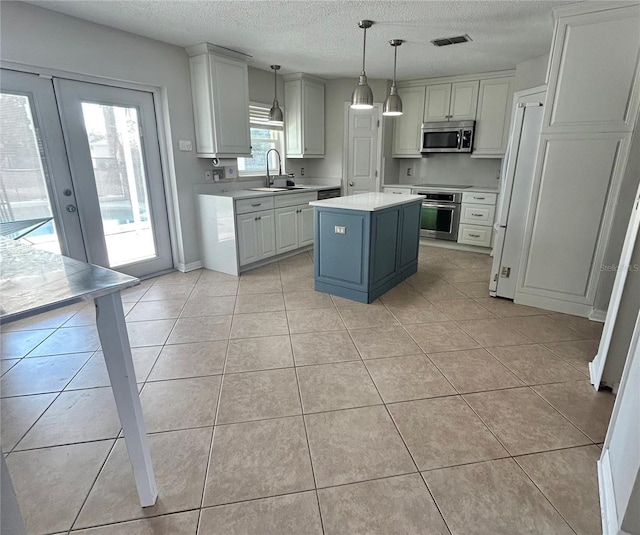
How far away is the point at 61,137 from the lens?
3.05 metres

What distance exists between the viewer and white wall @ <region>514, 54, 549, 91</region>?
13.4 ft

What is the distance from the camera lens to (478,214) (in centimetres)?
490

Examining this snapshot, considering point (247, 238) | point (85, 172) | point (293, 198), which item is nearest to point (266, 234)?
point (247, 238)

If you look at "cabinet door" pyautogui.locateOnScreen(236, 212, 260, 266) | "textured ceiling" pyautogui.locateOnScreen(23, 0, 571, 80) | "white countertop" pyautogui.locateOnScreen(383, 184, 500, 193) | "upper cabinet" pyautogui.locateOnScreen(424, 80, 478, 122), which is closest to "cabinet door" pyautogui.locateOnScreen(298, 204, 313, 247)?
"cabinet door" pyautogui.locateOnScreen(236, 212, 260, 266)

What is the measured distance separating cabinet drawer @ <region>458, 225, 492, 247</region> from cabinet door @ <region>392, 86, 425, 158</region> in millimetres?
1450

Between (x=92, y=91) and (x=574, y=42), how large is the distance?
4032mm

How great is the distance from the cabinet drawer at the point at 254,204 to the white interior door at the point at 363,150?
5.70 feet

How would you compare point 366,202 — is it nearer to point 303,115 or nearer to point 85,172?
point 303,115

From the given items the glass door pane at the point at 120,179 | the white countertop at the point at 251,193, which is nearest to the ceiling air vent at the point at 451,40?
the white countertop at the point at 251,193

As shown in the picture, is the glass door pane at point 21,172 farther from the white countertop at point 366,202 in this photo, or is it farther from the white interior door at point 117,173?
the white countertop at point 366,202

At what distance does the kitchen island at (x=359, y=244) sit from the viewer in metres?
3.13

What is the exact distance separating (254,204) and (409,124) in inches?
118

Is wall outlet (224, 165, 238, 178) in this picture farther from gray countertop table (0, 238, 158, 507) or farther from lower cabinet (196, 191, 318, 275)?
gray countertop table (0, 238, 158, 507)

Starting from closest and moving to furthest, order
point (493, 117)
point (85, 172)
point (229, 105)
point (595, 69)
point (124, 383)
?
point (124, 383) → point (595, 69) → point (85, 172) → point (229, 105) → point (493, 117)
